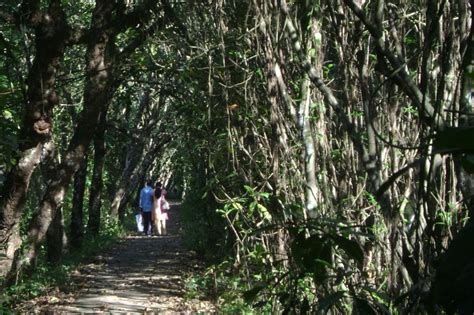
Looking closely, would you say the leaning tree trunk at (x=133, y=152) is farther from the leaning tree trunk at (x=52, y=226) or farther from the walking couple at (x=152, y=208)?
the leaning tree trunk at (x=52, y=226)

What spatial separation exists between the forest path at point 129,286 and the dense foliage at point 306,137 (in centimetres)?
58

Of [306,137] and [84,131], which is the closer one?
[306,137]

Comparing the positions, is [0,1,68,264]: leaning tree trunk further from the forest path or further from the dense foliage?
the forest path

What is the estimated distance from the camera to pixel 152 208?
910 inches

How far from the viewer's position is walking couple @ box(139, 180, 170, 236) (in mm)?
23000

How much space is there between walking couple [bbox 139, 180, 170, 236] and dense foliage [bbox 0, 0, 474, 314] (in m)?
7.91

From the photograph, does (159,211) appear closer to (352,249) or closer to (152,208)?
(152,208)

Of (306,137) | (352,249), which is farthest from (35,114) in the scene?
(352,249)

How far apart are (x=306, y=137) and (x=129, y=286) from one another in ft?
25.6

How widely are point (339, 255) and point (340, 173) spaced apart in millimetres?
1228

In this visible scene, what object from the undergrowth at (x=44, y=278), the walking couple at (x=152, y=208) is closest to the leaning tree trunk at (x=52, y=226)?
the undergrowth at (x=44, y=278)

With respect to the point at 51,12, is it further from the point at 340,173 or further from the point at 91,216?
the point at 91,216

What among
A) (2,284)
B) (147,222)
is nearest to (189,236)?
(147,222)

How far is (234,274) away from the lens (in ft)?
32.2
